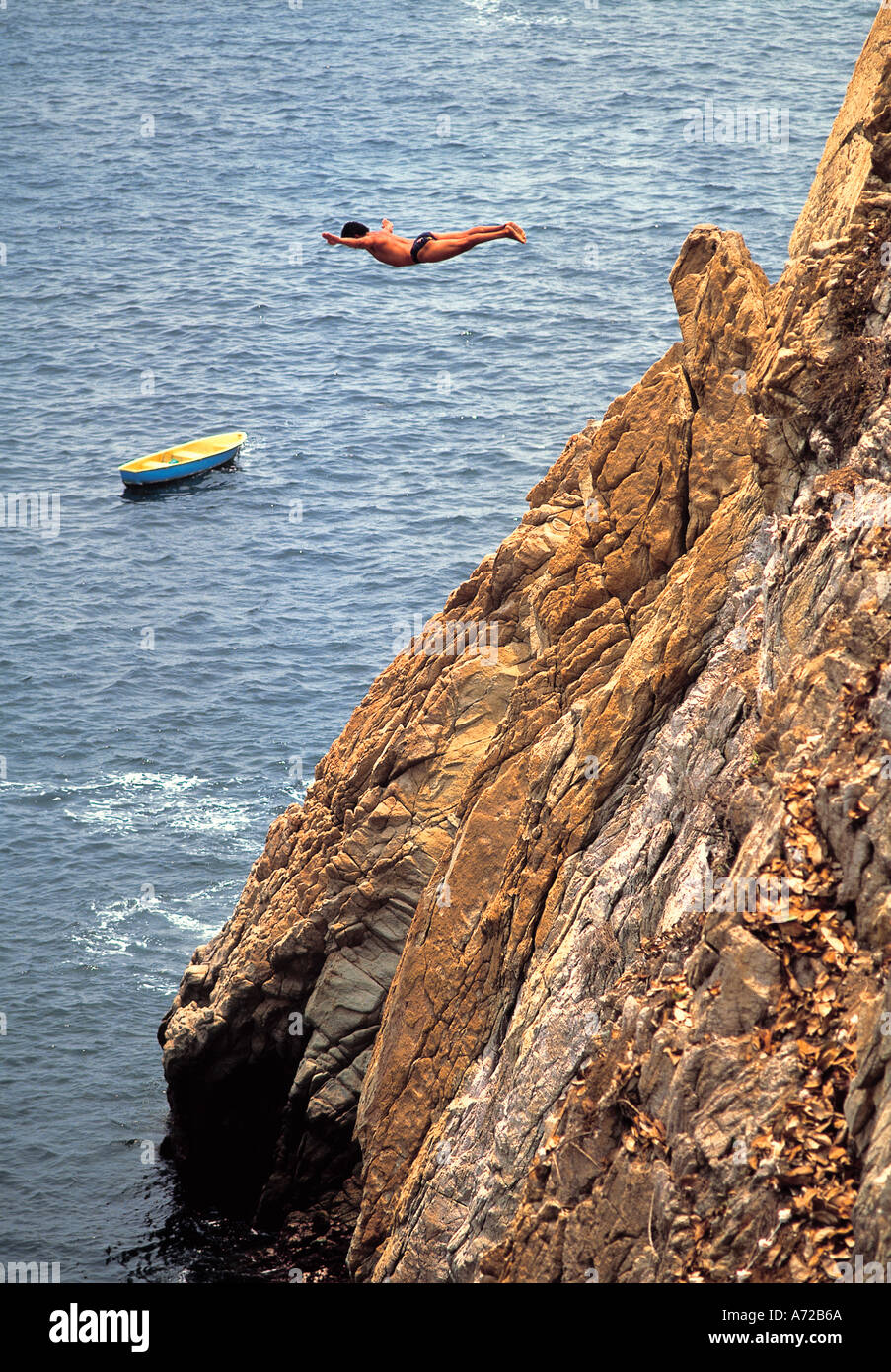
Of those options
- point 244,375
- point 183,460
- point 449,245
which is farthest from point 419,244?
point 244,375

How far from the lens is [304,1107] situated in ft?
118

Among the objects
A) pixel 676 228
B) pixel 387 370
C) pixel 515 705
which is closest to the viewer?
pixel 515 705

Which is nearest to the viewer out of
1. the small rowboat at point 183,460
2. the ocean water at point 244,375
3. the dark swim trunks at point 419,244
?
the dark swim trunks at point 419,244

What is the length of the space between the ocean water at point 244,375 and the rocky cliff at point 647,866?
9.54 meters

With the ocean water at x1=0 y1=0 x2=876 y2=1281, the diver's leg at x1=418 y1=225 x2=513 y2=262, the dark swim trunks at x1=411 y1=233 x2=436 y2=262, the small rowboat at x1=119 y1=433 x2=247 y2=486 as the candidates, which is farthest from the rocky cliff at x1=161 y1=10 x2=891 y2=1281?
the small rowboat at x1=119 y1=433 x2=247 y2=486

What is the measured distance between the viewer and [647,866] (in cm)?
2300

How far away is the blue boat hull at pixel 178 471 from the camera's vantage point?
75.0 meters

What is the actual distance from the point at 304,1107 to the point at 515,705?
1226cm

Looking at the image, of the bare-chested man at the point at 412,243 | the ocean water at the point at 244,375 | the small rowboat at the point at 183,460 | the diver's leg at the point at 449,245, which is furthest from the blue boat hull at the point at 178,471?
the diver's leg at the point at 449,245

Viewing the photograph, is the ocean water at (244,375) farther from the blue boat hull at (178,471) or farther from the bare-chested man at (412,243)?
the bare-chested man at (412,243)

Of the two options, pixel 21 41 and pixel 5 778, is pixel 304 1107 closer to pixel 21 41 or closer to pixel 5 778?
pixel 5 778

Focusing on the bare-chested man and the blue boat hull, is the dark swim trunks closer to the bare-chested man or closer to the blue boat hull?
the bare-chested man

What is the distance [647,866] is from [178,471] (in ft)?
186
